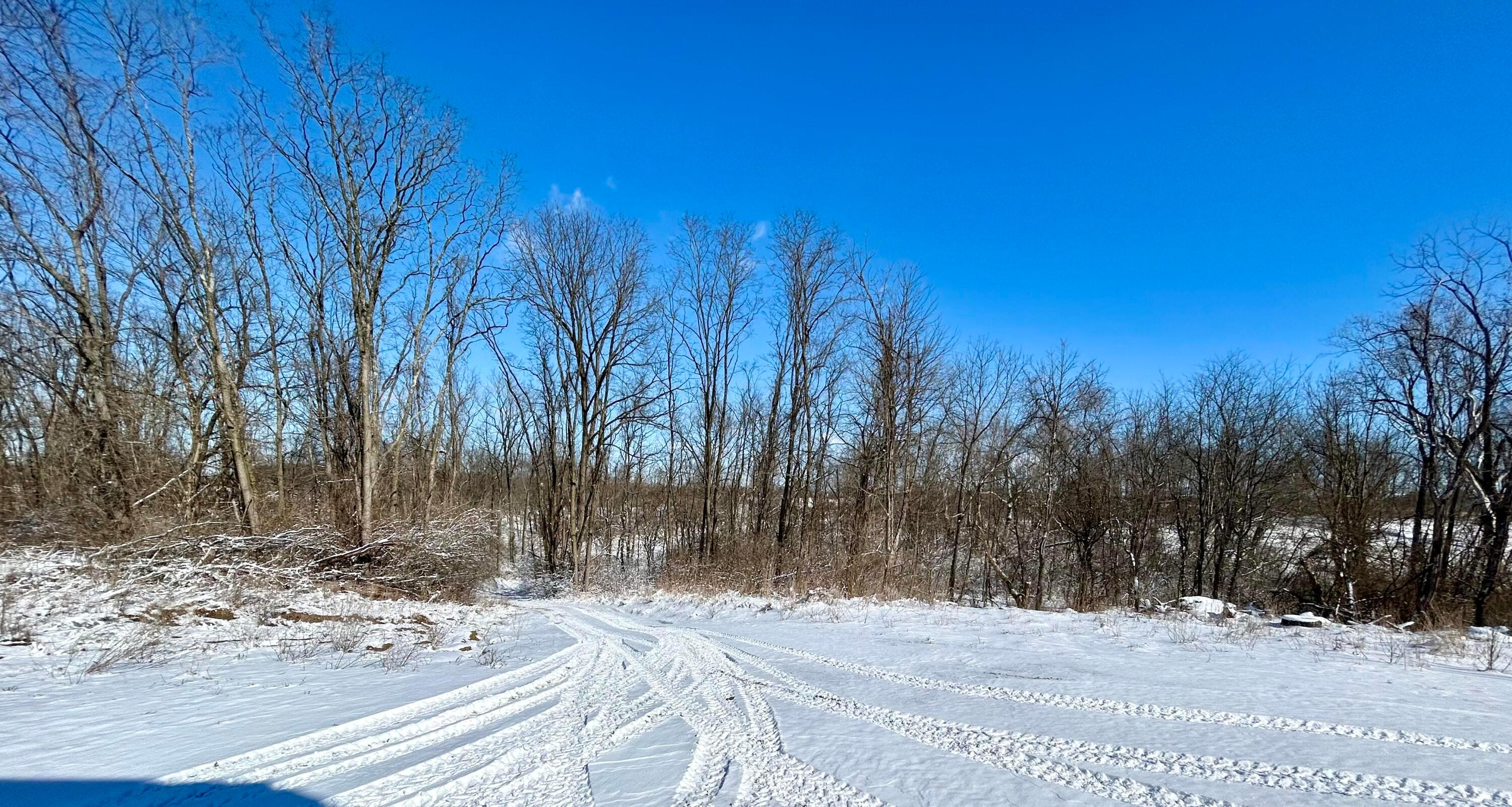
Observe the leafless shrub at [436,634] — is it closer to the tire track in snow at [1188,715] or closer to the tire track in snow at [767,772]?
the tire track in snow at [767,772]

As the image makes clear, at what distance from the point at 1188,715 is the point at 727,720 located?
10.6 ft

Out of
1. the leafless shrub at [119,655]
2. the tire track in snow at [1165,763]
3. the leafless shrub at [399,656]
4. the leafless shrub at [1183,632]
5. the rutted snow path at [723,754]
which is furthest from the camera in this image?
the leafless shrub at [1183,632]

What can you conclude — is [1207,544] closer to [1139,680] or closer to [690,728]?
[1139,680]

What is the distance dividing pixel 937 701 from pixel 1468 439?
57.7 feet

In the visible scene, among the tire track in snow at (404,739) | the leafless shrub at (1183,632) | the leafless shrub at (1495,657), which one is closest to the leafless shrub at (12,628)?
the tire track in snow at (404,739)

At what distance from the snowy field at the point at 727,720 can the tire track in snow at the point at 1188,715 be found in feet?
0.08

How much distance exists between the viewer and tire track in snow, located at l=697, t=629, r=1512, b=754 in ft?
11.3

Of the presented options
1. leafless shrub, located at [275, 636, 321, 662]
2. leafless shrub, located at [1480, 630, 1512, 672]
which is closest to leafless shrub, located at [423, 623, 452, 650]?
leafless shrub, located at [275, 636, 321, 662]

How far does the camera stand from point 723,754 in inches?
143

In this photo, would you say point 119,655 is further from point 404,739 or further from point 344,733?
point 404,739

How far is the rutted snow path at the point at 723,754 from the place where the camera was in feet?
9.62

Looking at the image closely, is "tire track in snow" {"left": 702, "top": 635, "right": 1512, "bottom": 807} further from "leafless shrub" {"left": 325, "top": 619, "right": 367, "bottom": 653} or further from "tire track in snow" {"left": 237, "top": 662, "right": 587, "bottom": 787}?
"leafless shrub" {"left": 325, "top": 619, "right": 367, "bottom": 653}

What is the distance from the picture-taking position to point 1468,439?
13703 mm

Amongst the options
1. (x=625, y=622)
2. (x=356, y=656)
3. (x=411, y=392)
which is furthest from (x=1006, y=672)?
(x=411, y=392)
